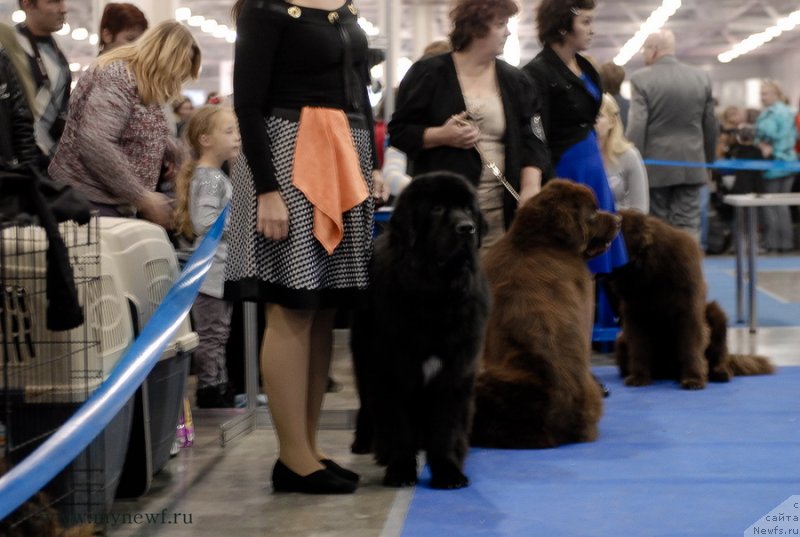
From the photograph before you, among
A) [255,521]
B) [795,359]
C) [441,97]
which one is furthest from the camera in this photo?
[795,359]

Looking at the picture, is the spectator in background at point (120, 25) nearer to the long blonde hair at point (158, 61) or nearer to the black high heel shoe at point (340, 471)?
the long blonde hair at point (158, 61)

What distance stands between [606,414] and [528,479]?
3.81 ft

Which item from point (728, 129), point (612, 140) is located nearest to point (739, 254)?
point (612, 140)

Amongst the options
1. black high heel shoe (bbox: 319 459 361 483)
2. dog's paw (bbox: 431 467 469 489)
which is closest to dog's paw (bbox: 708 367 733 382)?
dog's paw (bbox: 431 467 469 489)

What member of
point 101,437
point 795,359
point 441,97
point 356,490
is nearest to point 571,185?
point 441,97

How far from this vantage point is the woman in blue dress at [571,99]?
4.61 meters

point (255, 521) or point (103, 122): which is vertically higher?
point (103, 122)

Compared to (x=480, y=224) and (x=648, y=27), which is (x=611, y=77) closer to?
(x=480, y=224)

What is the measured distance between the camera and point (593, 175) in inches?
183

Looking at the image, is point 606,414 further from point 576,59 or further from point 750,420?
point 576,59

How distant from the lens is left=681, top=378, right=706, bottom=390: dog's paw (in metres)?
5.03

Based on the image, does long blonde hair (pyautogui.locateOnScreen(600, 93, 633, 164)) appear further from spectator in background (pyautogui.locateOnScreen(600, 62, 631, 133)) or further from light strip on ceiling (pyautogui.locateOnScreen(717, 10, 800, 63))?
light strip on ceiling (pyautogui.locateOnScreen(717, 10, 800, 63))

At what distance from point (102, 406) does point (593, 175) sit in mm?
2808

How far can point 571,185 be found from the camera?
409 centimetres
